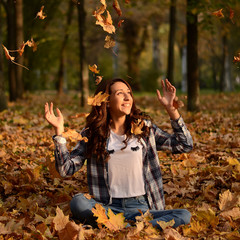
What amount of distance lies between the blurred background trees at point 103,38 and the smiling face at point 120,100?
0.25 m

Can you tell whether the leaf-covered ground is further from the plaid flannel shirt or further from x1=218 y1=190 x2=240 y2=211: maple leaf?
the plaid flannel shirt

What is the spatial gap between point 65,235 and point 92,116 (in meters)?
1.03

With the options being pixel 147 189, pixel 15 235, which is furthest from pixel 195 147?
pixel 15 235

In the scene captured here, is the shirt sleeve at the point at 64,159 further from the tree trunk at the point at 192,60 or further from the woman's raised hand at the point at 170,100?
the tree trunk at the point at 192,60

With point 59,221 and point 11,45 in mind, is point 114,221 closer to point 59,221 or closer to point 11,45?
point 59,221

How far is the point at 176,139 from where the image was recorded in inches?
122

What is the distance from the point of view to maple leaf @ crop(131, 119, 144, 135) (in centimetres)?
309

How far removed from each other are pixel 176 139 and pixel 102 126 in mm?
633

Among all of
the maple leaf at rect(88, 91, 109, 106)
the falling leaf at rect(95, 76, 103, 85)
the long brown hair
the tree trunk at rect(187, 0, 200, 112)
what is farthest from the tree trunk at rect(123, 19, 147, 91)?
the maple leaf at rect(88, 91, 109, 106)

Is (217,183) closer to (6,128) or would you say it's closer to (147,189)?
(147,189)

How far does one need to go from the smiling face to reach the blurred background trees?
246 mm

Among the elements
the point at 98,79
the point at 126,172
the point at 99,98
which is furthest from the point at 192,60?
the point at 126,172

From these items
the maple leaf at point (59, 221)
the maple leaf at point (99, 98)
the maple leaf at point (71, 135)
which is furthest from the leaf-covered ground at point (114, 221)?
the maple leaf at point (99, 98)

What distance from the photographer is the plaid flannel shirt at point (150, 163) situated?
303cm
